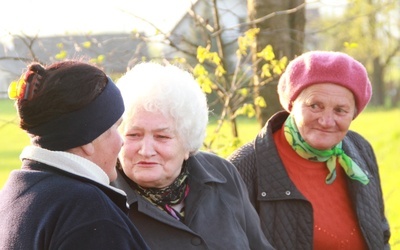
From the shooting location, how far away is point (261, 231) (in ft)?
11.8

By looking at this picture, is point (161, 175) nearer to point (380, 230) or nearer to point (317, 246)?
point (317, 246)

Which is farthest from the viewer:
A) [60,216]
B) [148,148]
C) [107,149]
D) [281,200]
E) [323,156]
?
[323,156]

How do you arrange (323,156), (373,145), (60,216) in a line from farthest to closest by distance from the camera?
1. (373,145)
2. (323,156)
3. (60,216)

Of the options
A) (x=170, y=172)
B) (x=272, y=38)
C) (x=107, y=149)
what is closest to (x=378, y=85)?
(x=272, y=38)

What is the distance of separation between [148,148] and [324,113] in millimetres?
1088

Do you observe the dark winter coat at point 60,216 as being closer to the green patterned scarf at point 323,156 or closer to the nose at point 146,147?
the nose at point 146,147

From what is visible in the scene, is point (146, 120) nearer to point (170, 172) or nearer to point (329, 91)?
Result: point (170, 172)

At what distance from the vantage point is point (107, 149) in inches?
96.2

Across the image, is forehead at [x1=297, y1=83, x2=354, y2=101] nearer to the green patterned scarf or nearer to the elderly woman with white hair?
the green patterned scarf

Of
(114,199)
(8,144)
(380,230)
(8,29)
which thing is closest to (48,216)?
(114,199)

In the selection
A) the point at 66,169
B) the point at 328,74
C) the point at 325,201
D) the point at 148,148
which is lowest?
the point at 325,201

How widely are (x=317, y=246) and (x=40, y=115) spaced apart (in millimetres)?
1907

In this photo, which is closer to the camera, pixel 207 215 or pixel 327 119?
pixel 207 215

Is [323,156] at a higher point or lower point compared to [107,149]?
lower
